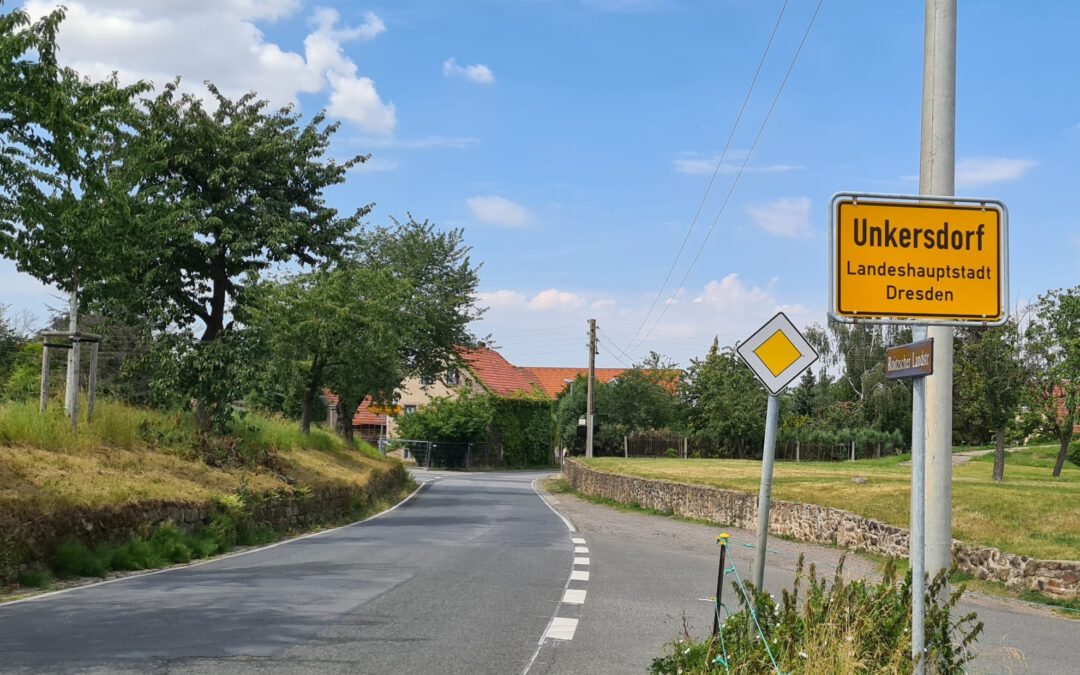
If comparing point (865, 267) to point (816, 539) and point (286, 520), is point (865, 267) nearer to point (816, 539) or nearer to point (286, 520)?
point (816, 539)

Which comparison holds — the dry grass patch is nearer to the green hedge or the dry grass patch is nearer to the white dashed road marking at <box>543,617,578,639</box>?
the white dashed road marking at <box>543,617,578,639</box>

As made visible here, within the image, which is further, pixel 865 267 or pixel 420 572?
pixel 420 572

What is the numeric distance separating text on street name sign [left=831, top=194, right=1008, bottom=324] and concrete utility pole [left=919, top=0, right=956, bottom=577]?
53 cm

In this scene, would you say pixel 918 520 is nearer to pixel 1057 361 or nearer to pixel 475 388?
pixel 1057 361

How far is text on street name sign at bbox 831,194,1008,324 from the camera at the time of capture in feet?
15.6

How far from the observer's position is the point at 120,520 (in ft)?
46.0

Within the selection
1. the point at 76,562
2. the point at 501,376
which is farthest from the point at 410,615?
the point at 501,376

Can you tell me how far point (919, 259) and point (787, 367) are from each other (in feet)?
8.08

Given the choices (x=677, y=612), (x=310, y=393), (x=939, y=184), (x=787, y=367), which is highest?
(x=939, y=184)

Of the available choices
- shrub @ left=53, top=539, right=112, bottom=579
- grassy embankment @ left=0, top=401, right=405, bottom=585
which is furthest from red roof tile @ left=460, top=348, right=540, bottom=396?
shrub @ left=53, top=539, right=112, bottom=579

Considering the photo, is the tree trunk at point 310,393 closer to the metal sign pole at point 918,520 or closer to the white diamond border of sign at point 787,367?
the white diamond border of sign at point 787,367

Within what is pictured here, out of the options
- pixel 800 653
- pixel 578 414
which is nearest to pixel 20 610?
pixel 800 653

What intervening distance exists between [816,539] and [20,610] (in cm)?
1481

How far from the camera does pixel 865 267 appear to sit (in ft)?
15.7
